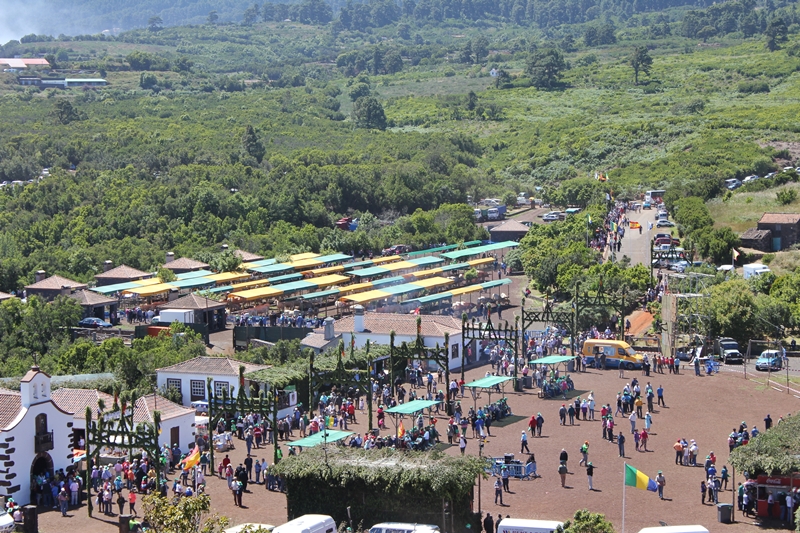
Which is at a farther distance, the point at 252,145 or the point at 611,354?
the point at 252,145

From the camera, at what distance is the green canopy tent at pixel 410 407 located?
32656 mm

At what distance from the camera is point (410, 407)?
3312cm

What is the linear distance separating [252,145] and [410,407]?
3178 inches

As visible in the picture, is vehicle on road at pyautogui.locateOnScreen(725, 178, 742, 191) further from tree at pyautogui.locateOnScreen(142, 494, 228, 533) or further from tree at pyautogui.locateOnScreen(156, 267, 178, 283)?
tree at pyautogui.locateOnScreen(142, 494, 228, 533)

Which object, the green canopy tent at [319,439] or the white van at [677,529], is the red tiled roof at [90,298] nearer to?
the green canopy tent at [319,439]

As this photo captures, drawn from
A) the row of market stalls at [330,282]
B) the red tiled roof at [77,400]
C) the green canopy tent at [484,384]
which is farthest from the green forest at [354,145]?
the red tiled roof at [77,400]

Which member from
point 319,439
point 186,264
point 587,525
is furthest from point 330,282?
point 587,525

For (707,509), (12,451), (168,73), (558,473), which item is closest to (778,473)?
(707,509)

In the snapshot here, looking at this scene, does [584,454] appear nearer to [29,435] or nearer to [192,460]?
[192,460]

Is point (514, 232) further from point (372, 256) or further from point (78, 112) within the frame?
point (78, 112)

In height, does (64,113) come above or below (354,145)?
above

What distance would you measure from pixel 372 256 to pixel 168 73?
103m

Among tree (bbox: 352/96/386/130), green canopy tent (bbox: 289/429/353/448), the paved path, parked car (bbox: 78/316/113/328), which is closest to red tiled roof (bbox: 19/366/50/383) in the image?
green canopy tent (bbox: 289/429/353/448)

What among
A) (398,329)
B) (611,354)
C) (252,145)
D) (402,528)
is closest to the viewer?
(402,528)
